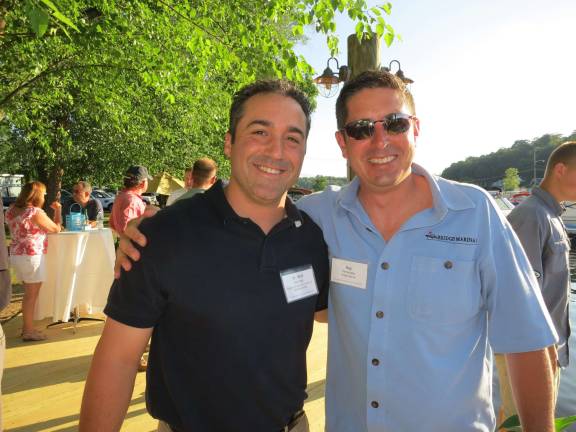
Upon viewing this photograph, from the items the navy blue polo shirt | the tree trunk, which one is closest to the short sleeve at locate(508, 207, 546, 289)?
the navy blue polo shirt

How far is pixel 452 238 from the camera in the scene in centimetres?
175

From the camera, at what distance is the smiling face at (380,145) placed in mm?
1963

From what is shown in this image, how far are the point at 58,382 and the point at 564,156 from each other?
549cm

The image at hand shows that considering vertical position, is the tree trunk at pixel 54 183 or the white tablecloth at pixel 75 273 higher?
the tree trunk at pixel 54 183

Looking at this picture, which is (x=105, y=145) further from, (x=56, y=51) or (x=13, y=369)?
(x=13, y=369)

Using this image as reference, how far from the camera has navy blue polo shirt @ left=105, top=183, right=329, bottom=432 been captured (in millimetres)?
1585

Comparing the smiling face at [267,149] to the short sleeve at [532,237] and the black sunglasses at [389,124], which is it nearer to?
the black sunglasses at [389,124]

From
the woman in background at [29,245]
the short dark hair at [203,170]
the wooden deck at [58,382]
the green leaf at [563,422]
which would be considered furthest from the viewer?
the woman in background at [29,245]

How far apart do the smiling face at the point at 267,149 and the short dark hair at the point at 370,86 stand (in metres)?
0.24

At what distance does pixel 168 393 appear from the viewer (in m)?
1.66

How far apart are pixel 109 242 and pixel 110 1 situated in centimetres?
392

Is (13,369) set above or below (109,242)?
below

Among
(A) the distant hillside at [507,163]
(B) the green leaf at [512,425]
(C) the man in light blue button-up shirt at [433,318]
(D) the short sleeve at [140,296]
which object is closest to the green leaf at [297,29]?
(C) the man in light blue button-up shirt at [433,318]

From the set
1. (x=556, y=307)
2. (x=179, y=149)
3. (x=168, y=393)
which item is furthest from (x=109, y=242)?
(x=179, y=149)
